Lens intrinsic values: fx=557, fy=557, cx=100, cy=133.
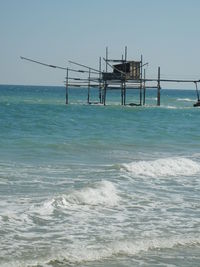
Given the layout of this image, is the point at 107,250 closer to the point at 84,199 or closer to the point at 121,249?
the point at 121,249

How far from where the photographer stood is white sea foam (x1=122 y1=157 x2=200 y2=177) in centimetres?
1590

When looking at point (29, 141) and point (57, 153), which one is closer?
point (57, 153)

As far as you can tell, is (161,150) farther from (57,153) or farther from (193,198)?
(193,198)

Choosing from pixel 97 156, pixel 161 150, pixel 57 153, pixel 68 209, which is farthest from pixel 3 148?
pixel 68 209

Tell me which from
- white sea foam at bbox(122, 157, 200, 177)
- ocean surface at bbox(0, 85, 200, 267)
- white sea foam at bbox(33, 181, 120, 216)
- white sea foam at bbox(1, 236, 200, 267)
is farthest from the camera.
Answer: white sea foam at bbox(122, 157, 200, 177)

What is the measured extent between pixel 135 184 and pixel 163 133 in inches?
615

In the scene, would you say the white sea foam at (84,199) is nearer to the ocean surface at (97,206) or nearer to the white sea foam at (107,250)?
the ocean surface at (97,206)

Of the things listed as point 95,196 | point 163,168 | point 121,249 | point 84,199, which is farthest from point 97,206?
point 163,168

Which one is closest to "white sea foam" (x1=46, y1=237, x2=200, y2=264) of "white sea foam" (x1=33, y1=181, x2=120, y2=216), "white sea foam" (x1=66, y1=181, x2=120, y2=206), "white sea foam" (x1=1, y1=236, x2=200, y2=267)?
"white sea foam" (x1=1, y1=236, x2=200, y2=267)

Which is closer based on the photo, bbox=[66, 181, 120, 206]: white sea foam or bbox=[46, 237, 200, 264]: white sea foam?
bbox=[46, 237, 200, 264]: white sea foam

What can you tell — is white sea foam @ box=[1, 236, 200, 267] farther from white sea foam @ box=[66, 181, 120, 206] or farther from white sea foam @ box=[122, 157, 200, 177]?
white sea foam @ box=[122, 157, 200, 177]

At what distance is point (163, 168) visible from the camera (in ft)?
53.8

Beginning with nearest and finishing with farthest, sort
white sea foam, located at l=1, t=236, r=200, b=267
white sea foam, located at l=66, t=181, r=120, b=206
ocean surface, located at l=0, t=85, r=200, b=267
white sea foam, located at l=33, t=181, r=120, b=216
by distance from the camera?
white sea foam, located at l=1, t=236, r=200, b=267 → ocean surface, located at l=0, t=85, r=200, b=267 → white sea foam, located at l=33, t=181, r=120, b=216 → white sea foam, located at l=66, t=181, r=120, b=206

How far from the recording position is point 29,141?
22469mm
